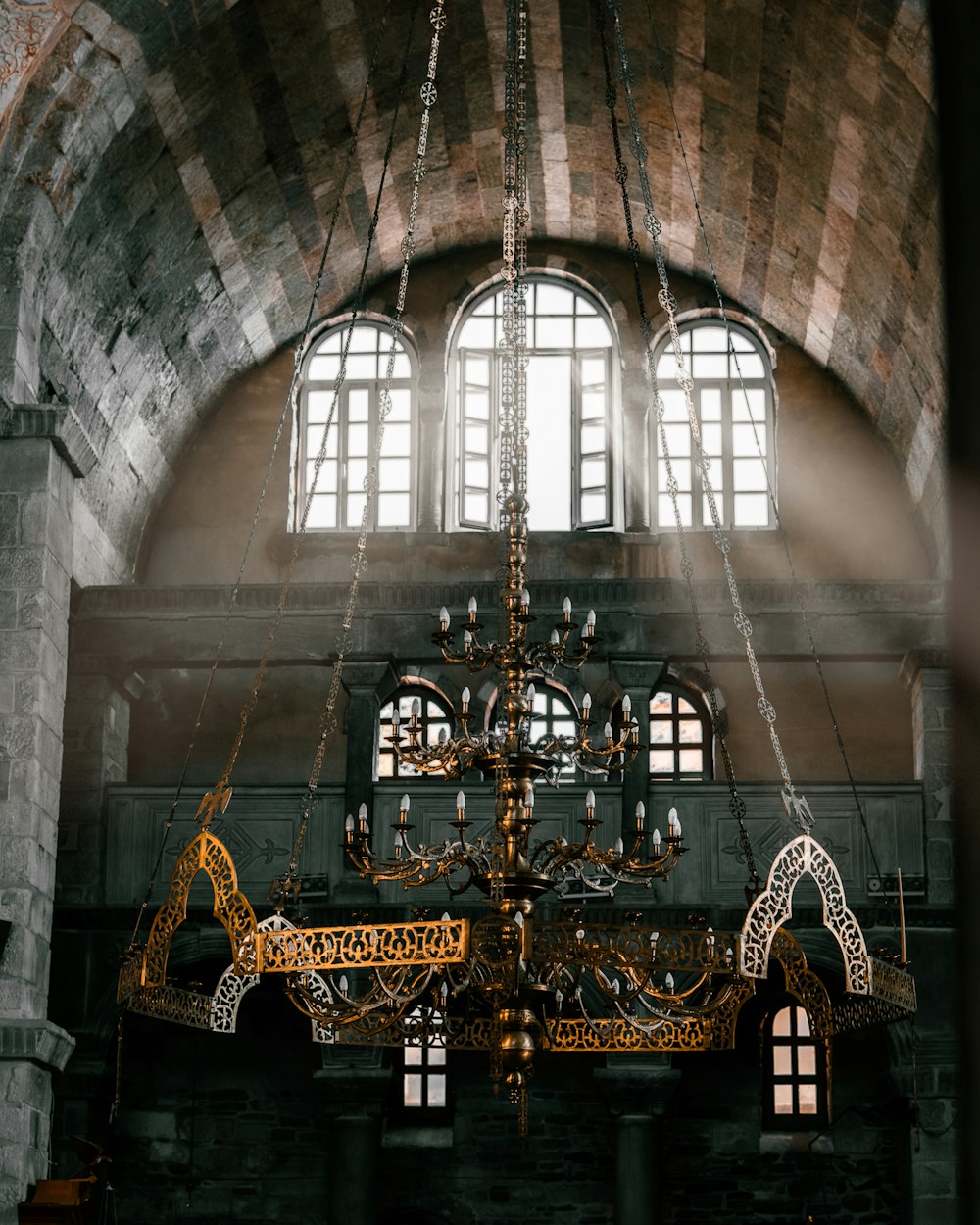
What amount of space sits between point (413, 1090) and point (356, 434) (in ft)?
18.2

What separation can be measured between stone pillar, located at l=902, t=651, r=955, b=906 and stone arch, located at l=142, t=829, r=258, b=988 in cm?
605

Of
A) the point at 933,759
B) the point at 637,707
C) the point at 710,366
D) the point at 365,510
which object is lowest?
the point at 933,759

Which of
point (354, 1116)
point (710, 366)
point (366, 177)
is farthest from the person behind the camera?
point (710, 366)

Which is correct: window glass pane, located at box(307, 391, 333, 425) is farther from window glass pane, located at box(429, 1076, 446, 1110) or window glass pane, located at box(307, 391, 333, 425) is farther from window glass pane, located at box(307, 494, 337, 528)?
window glass pane, located at box(429, 1076, 446, 1110)

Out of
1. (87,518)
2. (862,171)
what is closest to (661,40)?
(862,171)

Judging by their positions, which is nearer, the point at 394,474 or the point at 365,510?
the point at 365,510

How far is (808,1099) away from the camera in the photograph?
14805 millimetres

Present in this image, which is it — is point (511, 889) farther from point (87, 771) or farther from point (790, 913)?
point (87, 771)

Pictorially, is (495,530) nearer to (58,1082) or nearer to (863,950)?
(58,1082)

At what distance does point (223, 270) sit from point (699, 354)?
14.1 feet

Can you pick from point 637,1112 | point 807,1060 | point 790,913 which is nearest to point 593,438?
point 807,1060

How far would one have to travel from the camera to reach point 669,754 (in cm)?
1583

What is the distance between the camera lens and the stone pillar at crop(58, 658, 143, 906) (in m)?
13.0

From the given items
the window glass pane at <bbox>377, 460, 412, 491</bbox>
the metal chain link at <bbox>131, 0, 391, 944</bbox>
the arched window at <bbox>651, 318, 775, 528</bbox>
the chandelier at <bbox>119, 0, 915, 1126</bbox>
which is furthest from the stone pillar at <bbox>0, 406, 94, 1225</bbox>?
the arched window at <bbox>651, 318, 775, 528</bbox>
